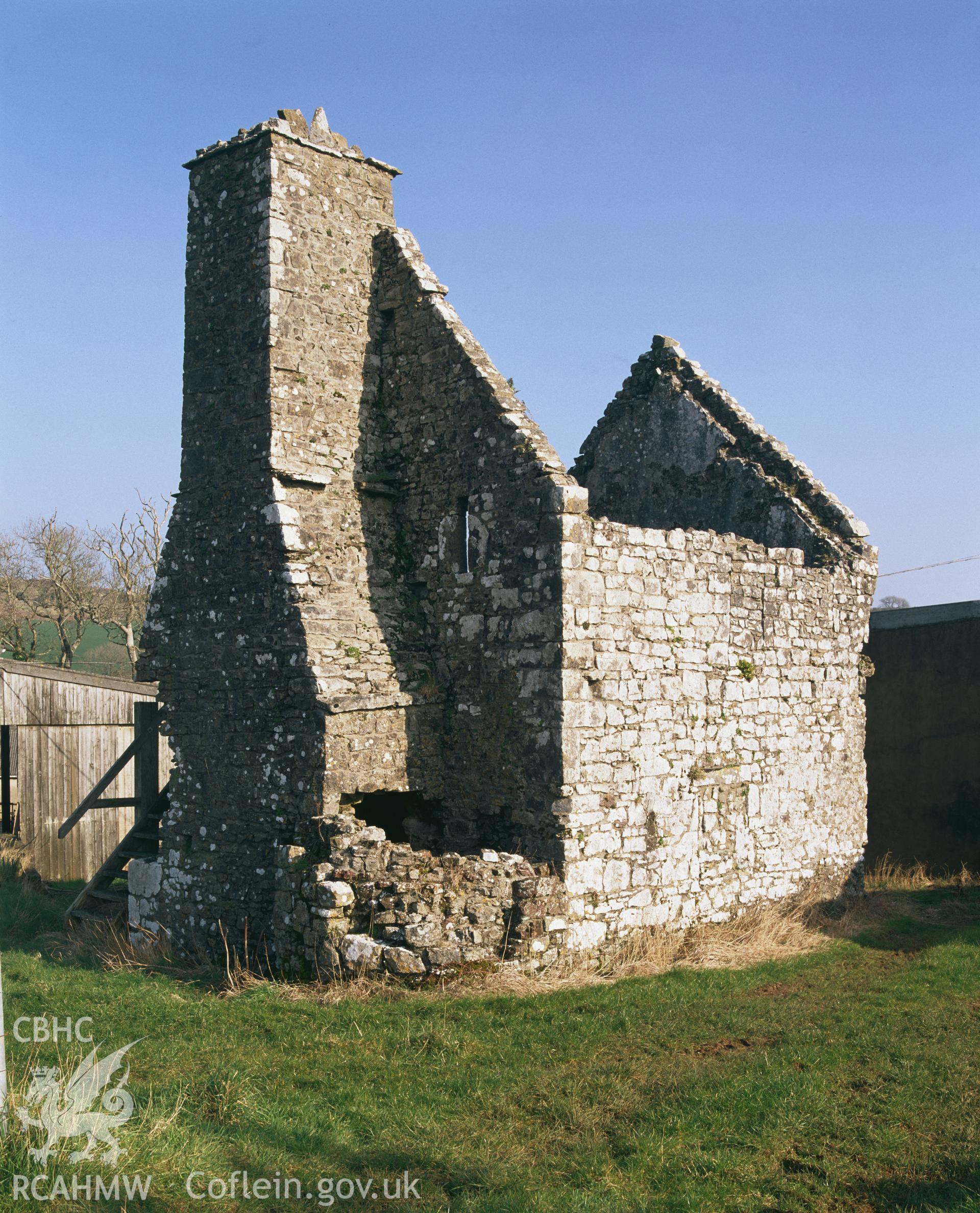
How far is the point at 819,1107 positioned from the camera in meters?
6.17

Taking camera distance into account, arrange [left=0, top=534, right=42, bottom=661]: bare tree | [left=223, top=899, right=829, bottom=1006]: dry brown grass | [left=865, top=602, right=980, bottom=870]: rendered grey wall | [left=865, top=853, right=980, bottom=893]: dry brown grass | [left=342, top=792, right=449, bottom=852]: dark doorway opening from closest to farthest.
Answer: [left=223, top=899, right=829, bottom=1006]: dry brown grass, [left=342, top=792, right=449, bottom=852]: dark doorway opening, [left=865, top=853, right=980, bottom=893]: dry brown grass, [left=865, top=602, right=980, bottom=870]: rendered grey wall, [left=0, top=534, right=42, bottom=661]: bare tree

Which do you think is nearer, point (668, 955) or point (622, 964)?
point (622, 964)

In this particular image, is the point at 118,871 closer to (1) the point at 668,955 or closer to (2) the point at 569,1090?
(1) the point at 668,955

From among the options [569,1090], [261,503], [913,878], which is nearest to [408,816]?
[261,503]

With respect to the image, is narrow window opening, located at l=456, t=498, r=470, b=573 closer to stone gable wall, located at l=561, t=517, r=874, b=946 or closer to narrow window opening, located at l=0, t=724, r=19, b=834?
stone gable wall, located at l=561, t=517, r=874, b=946

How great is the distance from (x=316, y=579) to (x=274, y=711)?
53.2 inches

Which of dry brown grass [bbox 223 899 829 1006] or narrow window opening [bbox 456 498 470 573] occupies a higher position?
narrow window opening [bbox 456 498 470 573]

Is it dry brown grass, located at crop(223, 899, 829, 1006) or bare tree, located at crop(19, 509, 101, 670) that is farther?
bare tree, located at crop(19, 509, 101, 670)

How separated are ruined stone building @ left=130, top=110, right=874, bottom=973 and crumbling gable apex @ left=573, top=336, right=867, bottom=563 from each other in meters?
1.52

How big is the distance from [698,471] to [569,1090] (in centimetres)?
911

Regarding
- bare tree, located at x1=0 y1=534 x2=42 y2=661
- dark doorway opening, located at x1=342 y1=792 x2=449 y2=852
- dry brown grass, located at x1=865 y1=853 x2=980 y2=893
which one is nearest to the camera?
dark doorway opening, located at x1=342 y1=792 x2=449 y2=852

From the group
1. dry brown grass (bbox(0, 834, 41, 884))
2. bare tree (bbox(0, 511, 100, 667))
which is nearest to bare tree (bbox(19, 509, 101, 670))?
bare tree (bbox(0, 511, 100, 667))

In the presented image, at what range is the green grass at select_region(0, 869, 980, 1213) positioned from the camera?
5.22 meters

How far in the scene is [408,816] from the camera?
413 inches
